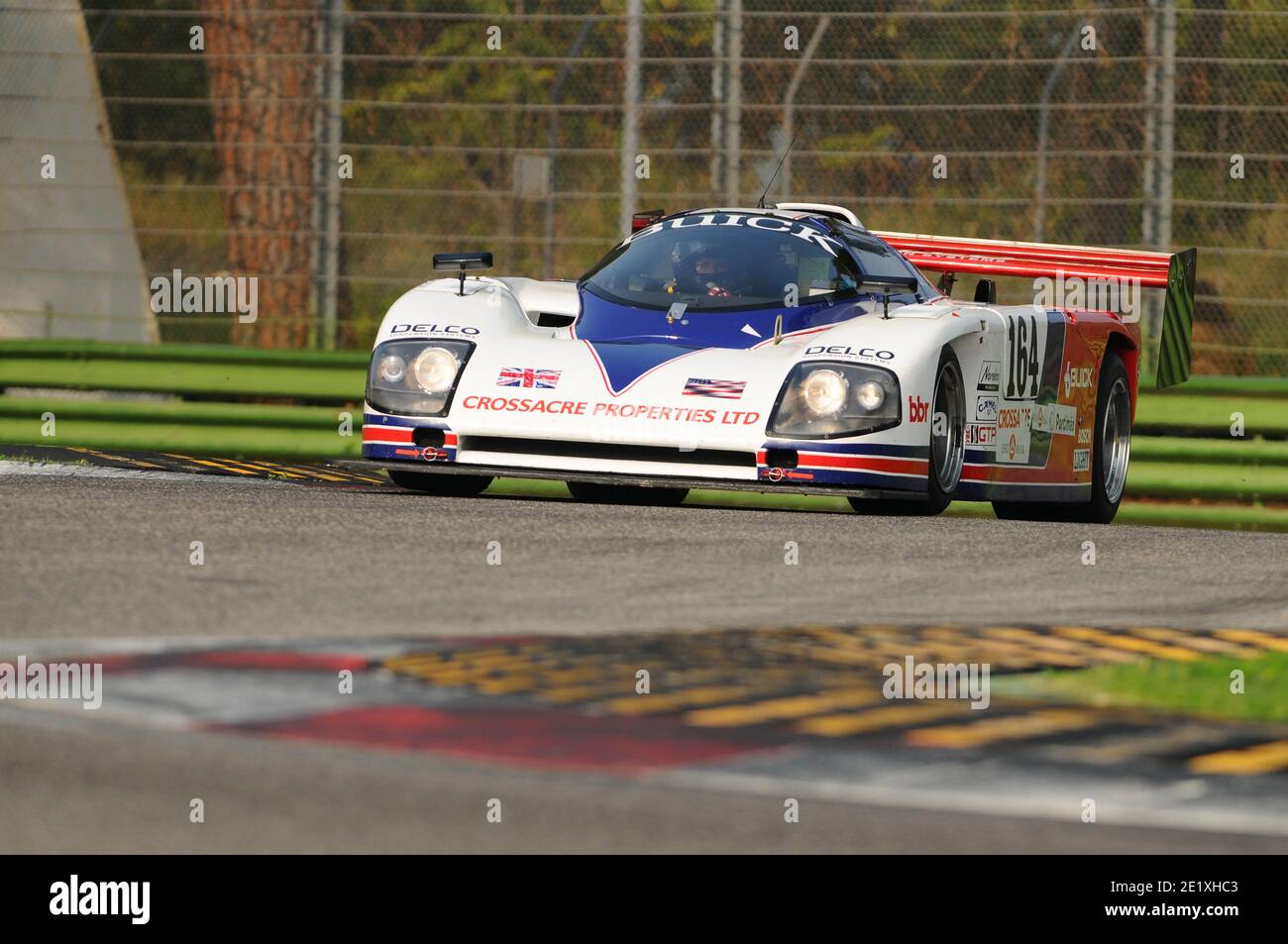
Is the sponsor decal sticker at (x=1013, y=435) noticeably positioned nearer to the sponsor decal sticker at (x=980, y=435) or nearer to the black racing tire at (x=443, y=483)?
the sponsor decal sticker at (x=980, y=435)

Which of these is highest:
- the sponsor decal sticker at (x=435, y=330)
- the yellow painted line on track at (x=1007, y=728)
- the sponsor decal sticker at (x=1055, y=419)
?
the sponsor decal sticker at (x=435, y=330)

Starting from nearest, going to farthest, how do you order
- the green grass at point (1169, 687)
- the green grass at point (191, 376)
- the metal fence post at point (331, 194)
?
1. the green grass at point (1169, 687)
2. the green grass at point (191, 376)
3. the metal fence post at point (331, 194)

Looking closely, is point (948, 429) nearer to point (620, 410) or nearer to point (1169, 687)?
point (620, 410)

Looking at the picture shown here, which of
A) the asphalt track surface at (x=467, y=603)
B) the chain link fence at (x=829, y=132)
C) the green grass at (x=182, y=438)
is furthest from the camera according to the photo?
the green grass at (x=182, y=438)

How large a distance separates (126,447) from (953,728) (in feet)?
28.4

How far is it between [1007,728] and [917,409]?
380cm

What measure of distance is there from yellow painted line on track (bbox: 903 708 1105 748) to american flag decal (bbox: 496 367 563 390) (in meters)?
3.86

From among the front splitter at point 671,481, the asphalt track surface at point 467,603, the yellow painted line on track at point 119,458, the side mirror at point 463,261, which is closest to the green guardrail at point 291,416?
the yellow painted line on track at point 119,458

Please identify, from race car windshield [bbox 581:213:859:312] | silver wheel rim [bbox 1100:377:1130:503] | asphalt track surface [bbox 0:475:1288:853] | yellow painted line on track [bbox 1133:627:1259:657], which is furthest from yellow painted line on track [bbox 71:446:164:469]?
yellow painted line on track [bbox 1133:627:1259:657]

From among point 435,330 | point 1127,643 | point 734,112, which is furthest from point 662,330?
point 734,112

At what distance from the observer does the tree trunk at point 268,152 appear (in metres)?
13.4

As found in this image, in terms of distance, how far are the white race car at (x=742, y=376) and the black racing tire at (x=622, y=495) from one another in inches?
33.7

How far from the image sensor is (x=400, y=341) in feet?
27.9
